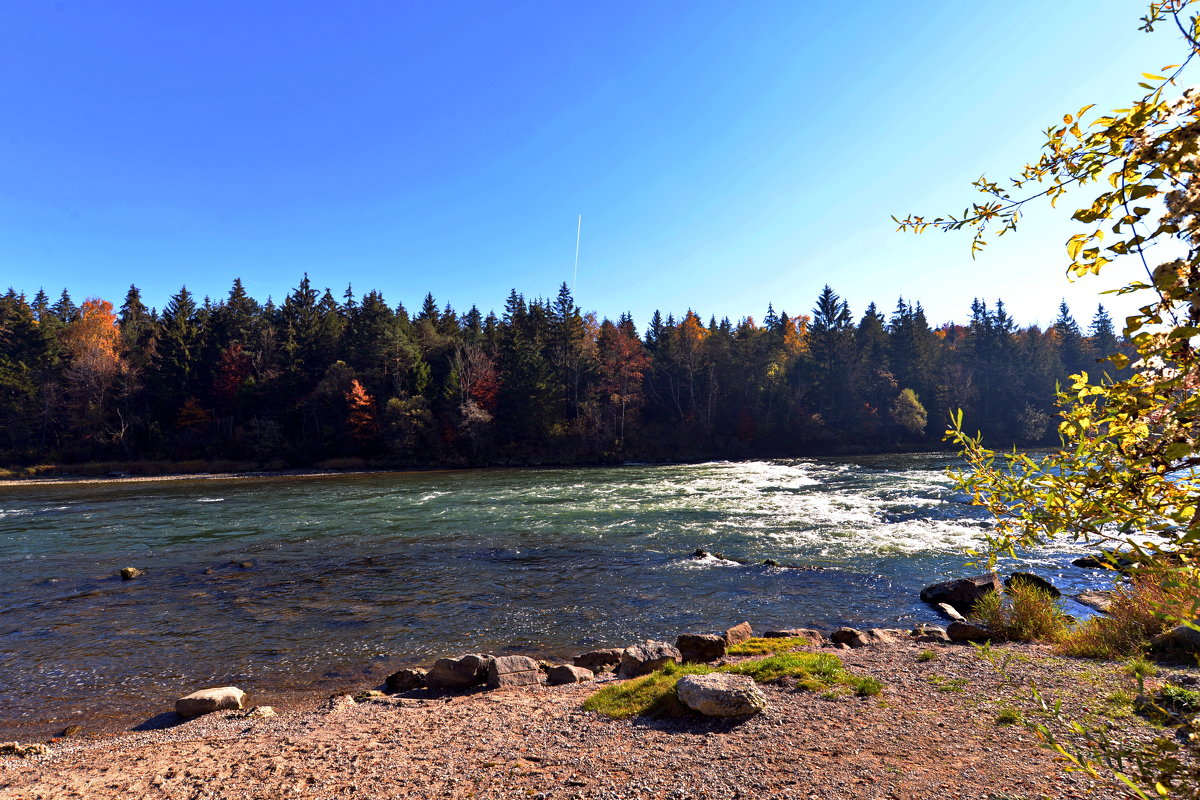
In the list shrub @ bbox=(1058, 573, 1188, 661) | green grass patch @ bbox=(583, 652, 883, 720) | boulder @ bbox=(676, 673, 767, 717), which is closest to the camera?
boulder @ bbox=(676, 673, 767, 717)

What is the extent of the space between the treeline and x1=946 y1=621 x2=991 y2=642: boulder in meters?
53.3

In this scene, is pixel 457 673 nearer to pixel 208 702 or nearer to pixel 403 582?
pixel 208 702

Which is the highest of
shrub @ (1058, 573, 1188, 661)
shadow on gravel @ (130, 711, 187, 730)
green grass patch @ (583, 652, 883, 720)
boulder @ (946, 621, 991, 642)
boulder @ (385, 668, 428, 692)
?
shrub @ (1058, 573, 1188, 661)

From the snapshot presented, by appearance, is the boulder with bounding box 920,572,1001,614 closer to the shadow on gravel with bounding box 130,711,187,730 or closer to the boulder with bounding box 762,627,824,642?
the boulder with bounding box 762,627,824,642

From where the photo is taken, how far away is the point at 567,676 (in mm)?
9008

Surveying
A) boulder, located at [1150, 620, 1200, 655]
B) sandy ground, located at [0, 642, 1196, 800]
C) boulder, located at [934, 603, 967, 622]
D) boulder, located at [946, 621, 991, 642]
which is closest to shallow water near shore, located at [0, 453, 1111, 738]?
boulder, located at [934, 603, 967, 622]

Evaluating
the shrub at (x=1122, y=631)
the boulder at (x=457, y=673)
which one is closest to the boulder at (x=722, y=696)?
the boulder at (x=457, y=673)

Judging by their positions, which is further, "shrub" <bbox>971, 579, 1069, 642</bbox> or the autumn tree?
"shrub" <bbox>971, 579, 1069, 642</bbox>

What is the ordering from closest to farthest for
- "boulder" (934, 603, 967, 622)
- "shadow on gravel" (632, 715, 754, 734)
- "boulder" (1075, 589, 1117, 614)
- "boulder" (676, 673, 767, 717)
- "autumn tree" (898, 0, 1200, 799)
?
"autumn tree" (898, 0, 1200, 799), "shadow on gravel" (632, 715, 754, 734), "boulder" (676, 673, 767, 717), "boulder" (934, 603, 967, 622), "boulder" (1075, 589, 1117, 614)

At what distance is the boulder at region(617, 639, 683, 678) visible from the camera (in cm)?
899

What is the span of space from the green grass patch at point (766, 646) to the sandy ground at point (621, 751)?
1.59m

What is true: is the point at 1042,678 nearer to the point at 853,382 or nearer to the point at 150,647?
the point at 150,647

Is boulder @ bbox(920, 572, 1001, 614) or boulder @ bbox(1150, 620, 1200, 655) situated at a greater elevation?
boulder @ bbox(1150, 620, 1200, 655)

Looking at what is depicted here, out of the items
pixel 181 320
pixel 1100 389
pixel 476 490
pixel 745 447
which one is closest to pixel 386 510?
pixel 476 490
